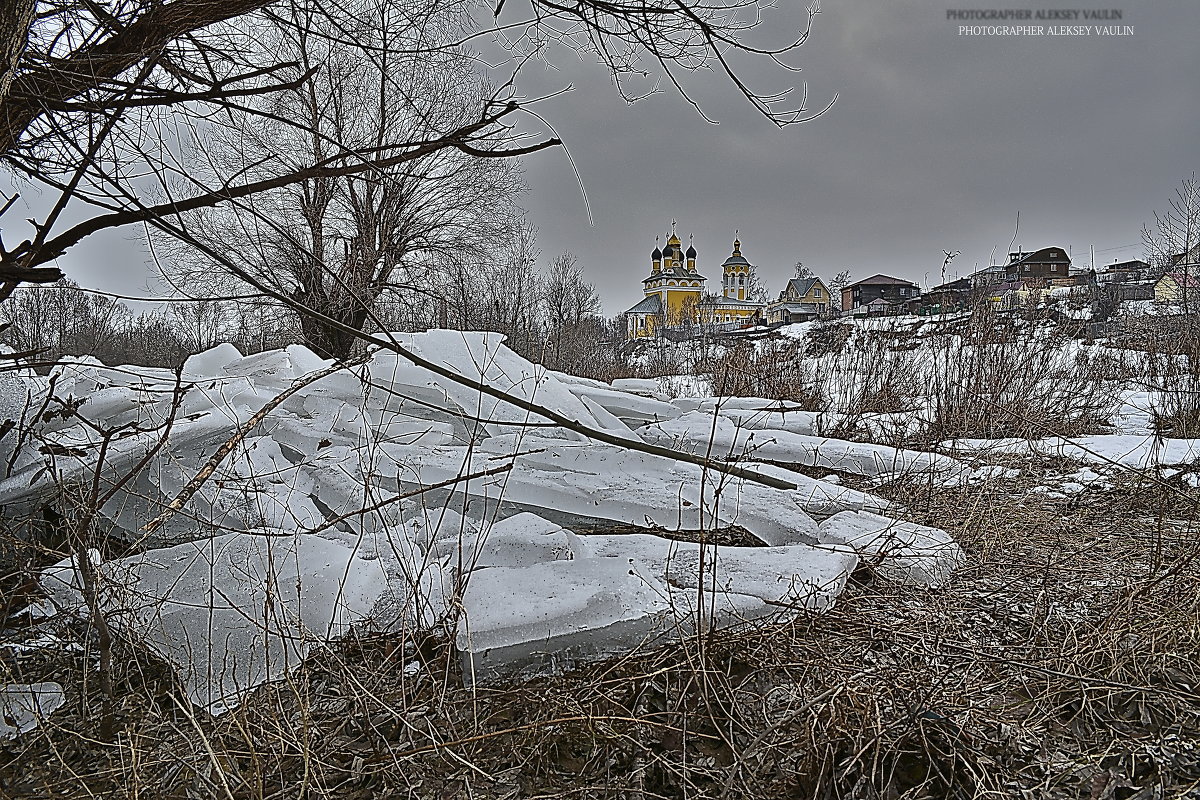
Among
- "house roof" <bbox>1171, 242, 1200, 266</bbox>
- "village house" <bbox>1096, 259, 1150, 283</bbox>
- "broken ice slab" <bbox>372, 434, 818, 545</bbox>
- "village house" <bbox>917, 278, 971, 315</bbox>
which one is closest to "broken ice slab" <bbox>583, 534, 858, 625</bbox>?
"broken ice slab" <bbox>372, 434, 818, 545</bbox>

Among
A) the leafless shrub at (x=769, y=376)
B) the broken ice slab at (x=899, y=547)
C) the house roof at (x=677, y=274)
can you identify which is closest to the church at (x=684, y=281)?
the house roof at (x=677, y=274)

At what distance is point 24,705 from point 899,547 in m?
2.26

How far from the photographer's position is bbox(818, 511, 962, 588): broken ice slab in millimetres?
2236

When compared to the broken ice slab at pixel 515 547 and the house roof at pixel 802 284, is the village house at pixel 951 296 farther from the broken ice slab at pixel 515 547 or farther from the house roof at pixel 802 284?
the house roof at pixel 802 284

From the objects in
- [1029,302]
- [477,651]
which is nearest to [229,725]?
[477,651]

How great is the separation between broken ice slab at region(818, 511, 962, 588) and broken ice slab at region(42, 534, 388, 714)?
1.44m

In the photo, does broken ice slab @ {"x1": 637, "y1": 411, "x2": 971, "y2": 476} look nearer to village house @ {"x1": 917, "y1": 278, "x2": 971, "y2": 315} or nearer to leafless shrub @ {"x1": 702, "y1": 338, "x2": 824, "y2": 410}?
leafless shrub @ {"x1": 702, "y1": 338, "x2": 824, "y2": 410}

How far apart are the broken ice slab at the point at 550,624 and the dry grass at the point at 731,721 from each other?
63mm

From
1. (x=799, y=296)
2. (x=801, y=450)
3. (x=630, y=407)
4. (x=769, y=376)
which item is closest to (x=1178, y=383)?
(x=769, y=376)

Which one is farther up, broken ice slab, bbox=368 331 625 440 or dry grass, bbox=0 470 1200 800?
broken ice slab, bbox=368 331 625 440

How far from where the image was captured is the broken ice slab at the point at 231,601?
1663 millimetres

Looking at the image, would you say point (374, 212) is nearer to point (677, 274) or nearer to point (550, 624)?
point (550, 624)

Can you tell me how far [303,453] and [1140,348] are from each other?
26.9 feet

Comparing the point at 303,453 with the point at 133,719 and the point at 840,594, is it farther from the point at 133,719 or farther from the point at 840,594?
the point at 840,594
